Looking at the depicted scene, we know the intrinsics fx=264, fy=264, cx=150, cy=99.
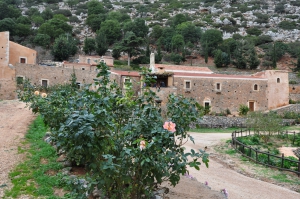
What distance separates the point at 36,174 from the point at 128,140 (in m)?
3.62

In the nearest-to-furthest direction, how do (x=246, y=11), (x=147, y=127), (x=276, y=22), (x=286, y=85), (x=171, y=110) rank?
(x=147, y=127), (x=171, y=110), (x=286, y=85), (x=276, y=22), (x=246, y=11)

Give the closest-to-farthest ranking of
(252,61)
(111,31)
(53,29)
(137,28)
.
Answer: (252,61), (53,29), (111,31), (137,28)

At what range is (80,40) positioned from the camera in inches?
2357

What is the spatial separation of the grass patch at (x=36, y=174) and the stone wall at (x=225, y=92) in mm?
19964

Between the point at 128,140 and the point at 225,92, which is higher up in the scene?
the point at 225,92

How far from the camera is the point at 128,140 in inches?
151

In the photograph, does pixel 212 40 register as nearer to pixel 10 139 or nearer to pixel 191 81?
pixel 191 81

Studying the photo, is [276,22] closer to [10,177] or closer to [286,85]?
[286,85]

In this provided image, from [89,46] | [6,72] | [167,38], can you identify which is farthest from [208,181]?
[167,38]

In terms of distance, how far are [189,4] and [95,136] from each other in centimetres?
10461

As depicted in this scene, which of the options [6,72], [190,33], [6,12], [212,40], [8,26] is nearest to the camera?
[6,72]

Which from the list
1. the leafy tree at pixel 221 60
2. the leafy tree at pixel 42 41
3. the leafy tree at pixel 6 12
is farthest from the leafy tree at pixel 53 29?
the leafy tree at pixel 221 60

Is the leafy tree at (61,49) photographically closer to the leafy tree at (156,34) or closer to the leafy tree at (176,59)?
the leafy tree at (176,59)

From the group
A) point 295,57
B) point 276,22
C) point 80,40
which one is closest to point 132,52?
point 80,40
